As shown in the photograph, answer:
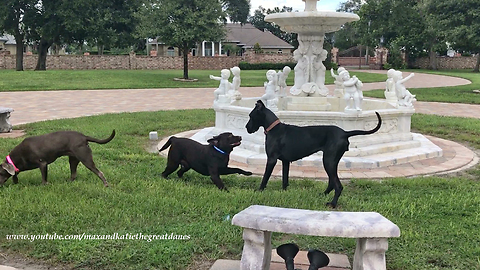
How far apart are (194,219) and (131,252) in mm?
922

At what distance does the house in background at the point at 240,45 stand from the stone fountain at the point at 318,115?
4694 centimetres

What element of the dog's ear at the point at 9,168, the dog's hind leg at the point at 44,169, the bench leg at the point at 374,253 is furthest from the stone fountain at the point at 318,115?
the bench leg at the point at 374,253

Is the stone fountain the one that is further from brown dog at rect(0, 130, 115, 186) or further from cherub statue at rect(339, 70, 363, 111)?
brown dog at rect(0, 130, 115, 186)

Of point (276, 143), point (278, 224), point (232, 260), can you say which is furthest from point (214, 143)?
point (278, 224)

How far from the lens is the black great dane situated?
5.14 m

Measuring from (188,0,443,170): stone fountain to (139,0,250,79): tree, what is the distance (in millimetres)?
16040

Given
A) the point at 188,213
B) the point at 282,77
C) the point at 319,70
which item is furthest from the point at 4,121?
the point at 188,213

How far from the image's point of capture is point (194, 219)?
4.68 meters

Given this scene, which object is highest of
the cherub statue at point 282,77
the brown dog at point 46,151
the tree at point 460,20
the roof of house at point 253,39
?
the roof of house at point 253,39

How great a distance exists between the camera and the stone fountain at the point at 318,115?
24.3 ft

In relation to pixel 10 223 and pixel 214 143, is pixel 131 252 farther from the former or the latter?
pixel 214 143

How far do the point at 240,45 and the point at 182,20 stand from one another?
109 feet

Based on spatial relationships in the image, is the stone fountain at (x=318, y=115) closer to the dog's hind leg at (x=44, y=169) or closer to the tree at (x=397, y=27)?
the dog's hind leg at (x=44, y=169)

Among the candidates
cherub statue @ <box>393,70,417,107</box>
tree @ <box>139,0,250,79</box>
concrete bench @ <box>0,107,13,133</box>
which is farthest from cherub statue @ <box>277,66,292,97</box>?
tree @ <box>139,0,250,79</box>
